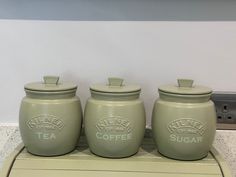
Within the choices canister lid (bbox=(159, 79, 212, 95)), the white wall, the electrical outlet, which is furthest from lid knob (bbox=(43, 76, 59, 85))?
the electrical outlet

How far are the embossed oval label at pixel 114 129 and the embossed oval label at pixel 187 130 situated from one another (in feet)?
0.30

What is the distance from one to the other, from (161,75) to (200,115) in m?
0.20

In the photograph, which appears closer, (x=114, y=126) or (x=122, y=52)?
(x=114, y=126)

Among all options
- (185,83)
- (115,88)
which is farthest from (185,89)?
(115,88)

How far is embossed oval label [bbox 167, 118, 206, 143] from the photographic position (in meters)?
0.68

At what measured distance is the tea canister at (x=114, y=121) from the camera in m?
0.69

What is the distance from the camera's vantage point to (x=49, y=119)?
70 cm

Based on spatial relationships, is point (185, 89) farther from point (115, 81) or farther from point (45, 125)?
point (45, 125)

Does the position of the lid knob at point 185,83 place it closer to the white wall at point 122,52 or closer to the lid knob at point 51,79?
the white wall at point 122,52

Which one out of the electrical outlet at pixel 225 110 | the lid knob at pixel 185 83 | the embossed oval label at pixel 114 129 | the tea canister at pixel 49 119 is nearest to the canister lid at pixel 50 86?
the tea canister at pixel 49 119

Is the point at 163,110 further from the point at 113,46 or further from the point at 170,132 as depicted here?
the point at 113,46

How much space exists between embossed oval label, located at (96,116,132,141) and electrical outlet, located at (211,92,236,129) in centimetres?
26

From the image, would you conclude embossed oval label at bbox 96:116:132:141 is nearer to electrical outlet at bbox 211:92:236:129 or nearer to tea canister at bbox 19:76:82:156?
tea canister at bbox 19:76:82:156

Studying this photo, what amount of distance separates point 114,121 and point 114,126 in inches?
0.4
